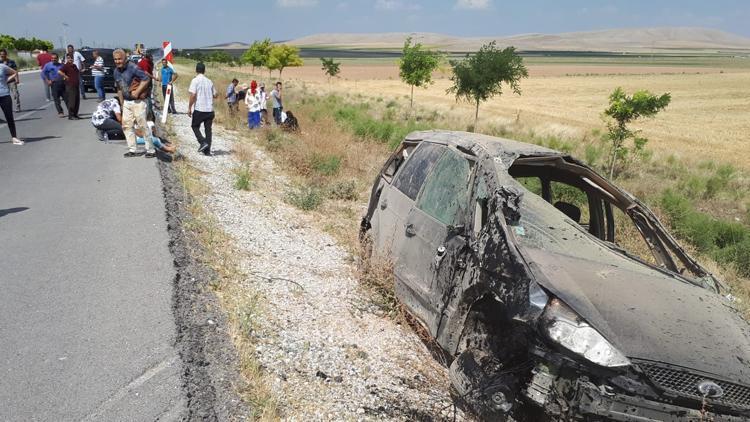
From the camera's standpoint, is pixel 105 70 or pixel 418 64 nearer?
pixel 105 70

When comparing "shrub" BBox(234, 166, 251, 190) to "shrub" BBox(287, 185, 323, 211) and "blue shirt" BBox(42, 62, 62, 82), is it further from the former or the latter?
"blue shirt" BBox(42, 62, 62, 82)

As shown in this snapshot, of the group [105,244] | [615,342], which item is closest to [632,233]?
[615,342]

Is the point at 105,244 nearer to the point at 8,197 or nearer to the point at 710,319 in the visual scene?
the point at 8,197

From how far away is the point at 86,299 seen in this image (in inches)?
180

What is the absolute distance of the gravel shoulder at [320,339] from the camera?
3738 millimetres

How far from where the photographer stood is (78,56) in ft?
63.1

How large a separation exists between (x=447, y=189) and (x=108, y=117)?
30.1ft

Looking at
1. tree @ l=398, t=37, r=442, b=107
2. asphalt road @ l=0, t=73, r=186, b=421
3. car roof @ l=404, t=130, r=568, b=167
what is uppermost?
tree @ l=398, t=37, r=442, b=107

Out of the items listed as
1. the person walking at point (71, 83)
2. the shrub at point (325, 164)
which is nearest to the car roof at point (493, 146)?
the shrub at point (325, 164)

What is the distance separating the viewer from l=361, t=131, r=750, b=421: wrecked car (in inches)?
116

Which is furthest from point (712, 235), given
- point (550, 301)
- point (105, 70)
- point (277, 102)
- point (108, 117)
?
point (105, 70)

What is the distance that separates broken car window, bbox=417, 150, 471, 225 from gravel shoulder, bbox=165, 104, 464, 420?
119cm

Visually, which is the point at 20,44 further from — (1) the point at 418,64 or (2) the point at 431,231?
(2) the point at 431,231

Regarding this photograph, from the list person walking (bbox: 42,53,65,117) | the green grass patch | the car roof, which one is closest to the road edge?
the car roof
